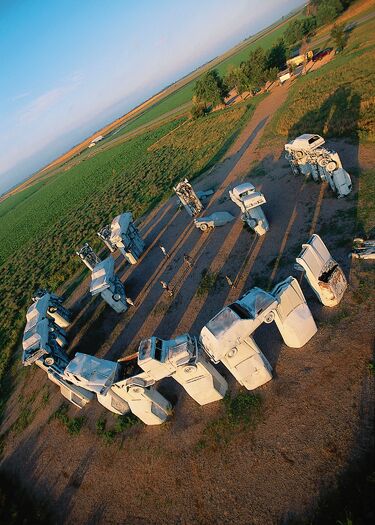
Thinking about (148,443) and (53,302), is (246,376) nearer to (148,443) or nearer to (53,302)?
(148,443)

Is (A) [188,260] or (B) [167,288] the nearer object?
(B) [167,288]

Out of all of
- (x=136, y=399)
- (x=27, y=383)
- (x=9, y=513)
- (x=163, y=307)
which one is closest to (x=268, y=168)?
(x=163, y=307)

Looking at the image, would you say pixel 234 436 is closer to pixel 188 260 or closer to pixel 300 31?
pixel 188 260

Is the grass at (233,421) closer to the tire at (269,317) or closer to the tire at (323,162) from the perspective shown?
the tire at (269,317)

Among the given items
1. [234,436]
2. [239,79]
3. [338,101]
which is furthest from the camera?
[239,79]

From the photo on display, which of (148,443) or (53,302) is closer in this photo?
(148,443)

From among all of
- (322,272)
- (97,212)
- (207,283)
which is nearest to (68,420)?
(207,283)

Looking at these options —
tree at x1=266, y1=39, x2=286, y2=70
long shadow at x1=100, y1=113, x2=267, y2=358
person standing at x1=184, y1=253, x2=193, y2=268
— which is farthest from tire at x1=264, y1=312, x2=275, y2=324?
tree at x1=266, y1=39, x2=286, y2=70
